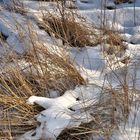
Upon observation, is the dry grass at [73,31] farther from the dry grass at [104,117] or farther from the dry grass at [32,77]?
the dry grass at [104,117]

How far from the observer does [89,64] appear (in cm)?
238

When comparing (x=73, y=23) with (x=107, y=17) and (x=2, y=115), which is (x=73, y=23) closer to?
(x=107, y=17)

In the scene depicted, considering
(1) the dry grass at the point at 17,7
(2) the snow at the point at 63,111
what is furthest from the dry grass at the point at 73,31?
(2) the snow at the point at 63,111

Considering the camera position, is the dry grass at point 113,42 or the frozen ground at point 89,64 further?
the dry grass at point 113,42

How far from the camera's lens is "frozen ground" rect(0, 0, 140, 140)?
6.06ft

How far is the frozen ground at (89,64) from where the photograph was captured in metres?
1.85

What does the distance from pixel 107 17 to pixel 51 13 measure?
40cm

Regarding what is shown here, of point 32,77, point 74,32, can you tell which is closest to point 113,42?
point 74,32

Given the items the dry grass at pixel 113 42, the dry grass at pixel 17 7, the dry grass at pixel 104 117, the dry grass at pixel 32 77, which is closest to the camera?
the dry grass at pixel 104 117

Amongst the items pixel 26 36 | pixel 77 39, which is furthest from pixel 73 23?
pixel 26 36

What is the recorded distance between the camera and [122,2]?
123 inches

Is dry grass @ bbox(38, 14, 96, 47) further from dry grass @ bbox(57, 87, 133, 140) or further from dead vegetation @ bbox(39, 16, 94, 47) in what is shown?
dry grass @ bbox(57, 87, 133, 140)

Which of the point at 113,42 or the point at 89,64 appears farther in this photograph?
the point at 113,42

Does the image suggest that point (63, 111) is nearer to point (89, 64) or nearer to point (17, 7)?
point (89, 64)
